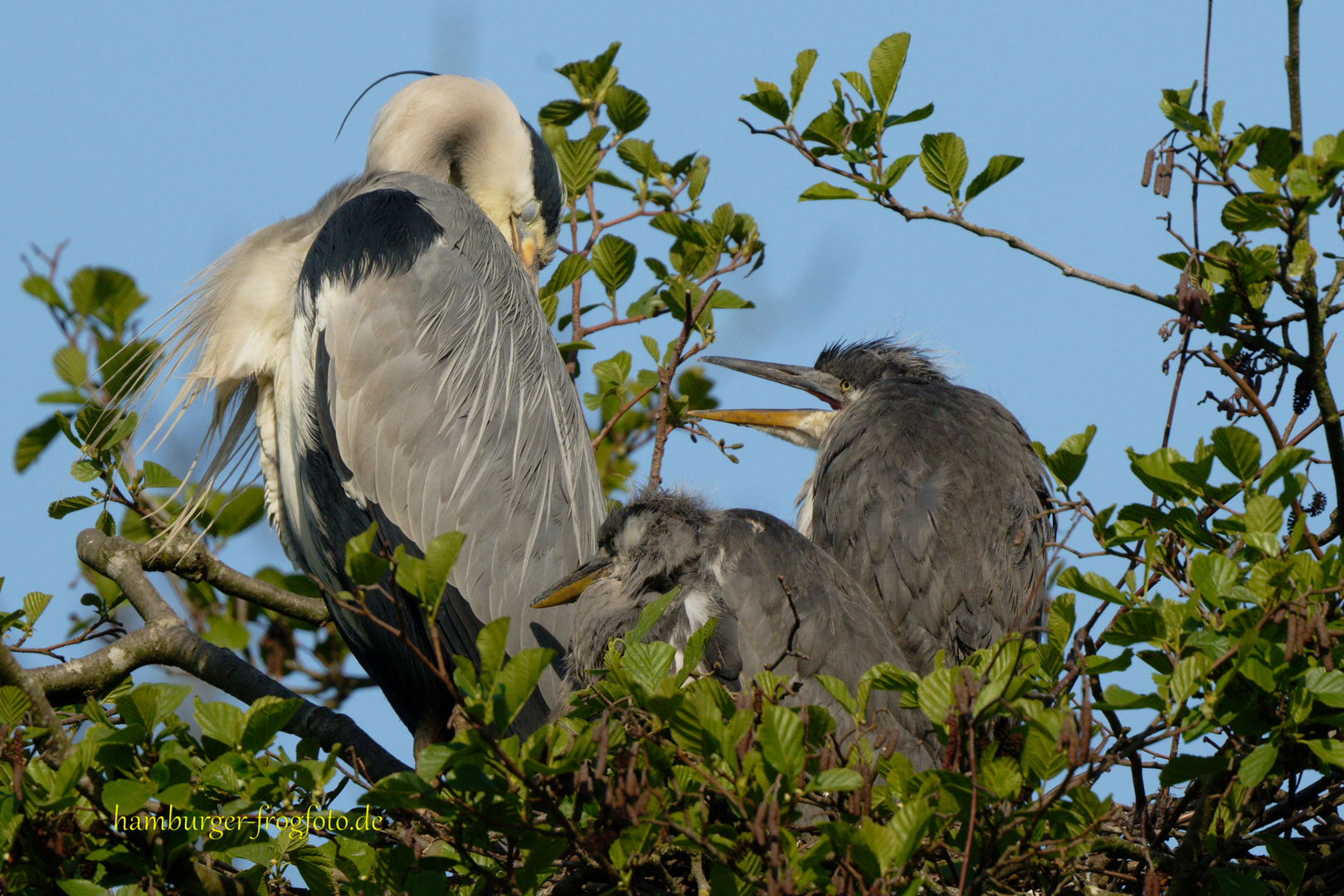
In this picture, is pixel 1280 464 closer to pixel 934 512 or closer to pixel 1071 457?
pixel 1071 457

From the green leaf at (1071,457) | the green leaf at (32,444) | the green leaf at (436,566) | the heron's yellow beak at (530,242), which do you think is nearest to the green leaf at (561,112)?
the heron's yellow beak at (530,242)

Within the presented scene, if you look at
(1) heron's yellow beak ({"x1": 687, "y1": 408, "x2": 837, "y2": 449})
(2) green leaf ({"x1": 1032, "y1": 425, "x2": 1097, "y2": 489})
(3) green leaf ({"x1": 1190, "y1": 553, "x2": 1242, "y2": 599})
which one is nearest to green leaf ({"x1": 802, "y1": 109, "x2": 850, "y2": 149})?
(2) green leaf ({"x1": 1032, "y1": 425, "x2": 1097, "y2": 489})

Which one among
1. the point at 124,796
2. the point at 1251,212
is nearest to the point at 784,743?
the point at 124,796

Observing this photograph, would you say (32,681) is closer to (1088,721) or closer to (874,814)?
(874,814)

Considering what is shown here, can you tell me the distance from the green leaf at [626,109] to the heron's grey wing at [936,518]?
1166 mm

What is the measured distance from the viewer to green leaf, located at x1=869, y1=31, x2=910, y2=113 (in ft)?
8.38

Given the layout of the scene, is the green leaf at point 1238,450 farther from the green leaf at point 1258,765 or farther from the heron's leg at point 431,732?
the heron's leg at point 431,732

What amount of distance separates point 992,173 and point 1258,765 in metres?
1.24

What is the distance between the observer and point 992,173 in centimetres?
242

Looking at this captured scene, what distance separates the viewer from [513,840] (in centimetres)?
166

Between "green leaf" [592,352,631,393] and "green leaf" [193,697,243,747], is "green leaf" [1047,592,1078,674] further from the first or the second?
"green leaf" [592,352,631,393]

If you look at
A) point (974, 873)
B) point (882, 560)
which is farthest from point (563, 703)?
point (974, 873)

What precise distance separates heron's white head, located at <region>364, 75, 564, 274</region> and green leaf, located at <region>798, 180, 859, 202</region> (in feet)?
7.28

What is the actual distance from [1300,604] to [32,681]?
1.87 meters
